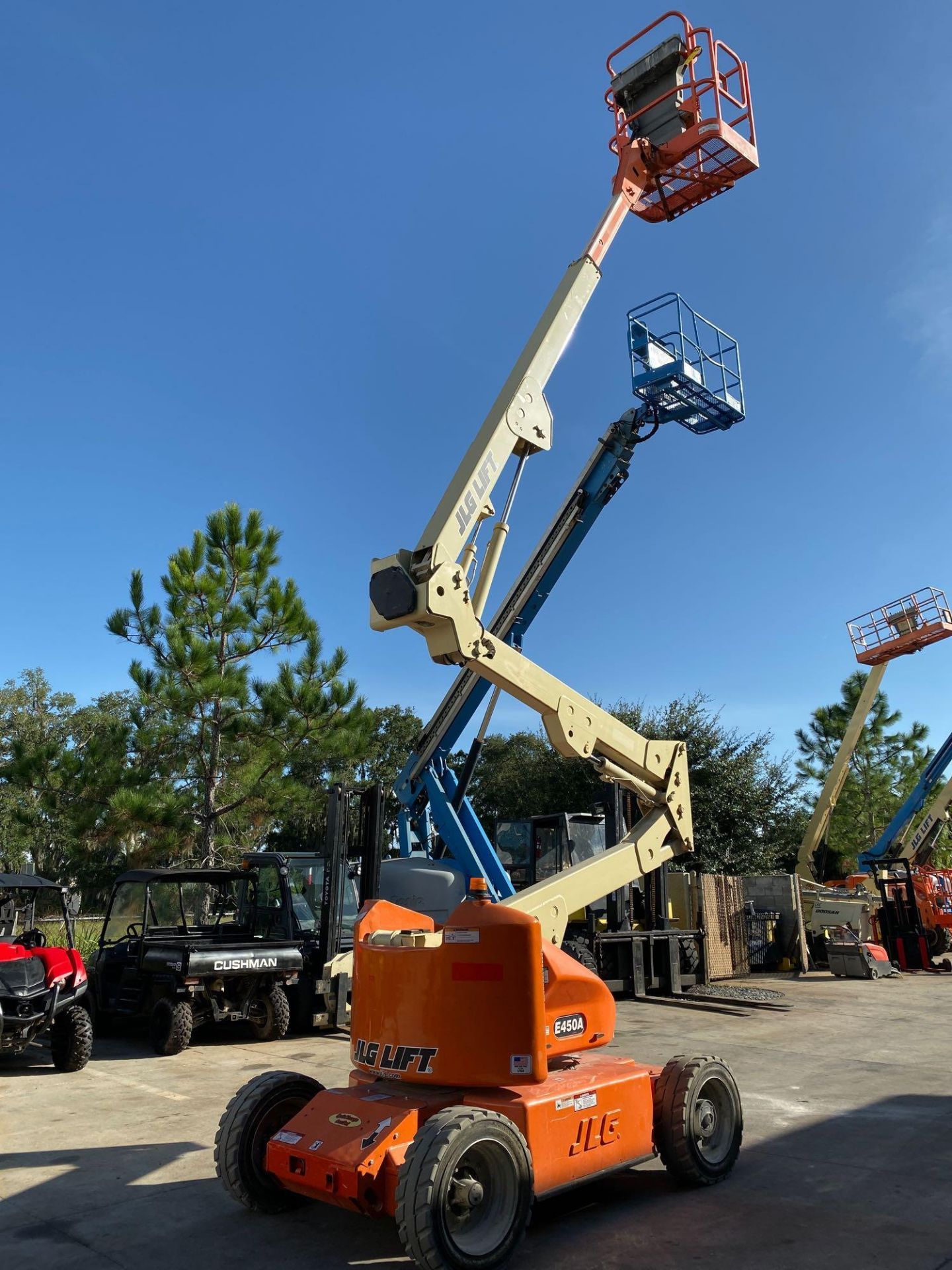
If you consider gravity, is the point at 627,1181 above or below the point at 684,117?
below

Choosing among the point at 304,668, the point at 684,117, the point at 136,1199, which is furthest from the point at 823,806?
the point at 136,1199

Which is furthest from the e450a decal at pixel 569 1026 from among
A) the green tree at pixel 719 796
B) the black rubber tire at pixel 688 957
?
the green tree at pixel 719 796

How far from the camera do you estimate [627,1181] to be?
5.59 m

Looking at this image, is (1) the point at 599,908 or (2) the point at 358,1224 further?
(1) the point at 599,908

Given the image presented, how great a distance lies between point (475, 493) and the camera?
5.54 meters

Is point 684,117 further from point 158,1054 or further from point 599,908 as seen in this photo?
point 599,908

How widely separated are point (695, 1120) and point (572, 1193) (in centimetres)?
86

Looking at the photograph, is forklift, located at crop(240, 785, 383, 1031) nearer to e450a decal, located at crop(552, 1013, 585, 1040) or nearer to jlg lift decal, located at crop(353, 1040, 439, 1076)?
jlg lift decal, located at crop(353, 1040, 439, 1076)

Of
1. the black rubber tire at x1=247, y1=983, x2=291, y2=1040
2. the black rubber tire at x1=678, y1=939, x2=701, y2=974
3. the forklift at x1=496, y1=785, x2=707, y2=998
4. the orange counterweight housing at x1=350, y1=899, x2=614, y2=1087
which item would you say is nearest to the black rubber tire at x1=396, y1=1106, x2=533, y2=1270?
the orange counterweight housing at x1=350, y1=899, x2=614, y2=1087

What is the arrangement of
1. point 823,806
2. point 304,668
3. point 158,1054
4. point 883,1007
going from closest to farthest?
point 158,1054, point 883,1007, point 304,668, point 823,806

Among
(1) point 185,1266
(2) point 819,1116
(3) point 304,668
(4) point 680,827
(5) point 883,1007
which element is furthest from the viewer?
(3) point 304,668

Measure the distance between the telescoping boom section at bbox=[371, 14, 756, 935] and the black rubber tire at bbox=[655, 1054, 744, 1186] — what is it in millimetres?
1270

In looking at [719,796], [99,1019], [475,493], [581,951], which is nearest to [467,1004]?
[475,493]

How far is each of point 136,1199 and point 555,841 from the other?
10.0 m
